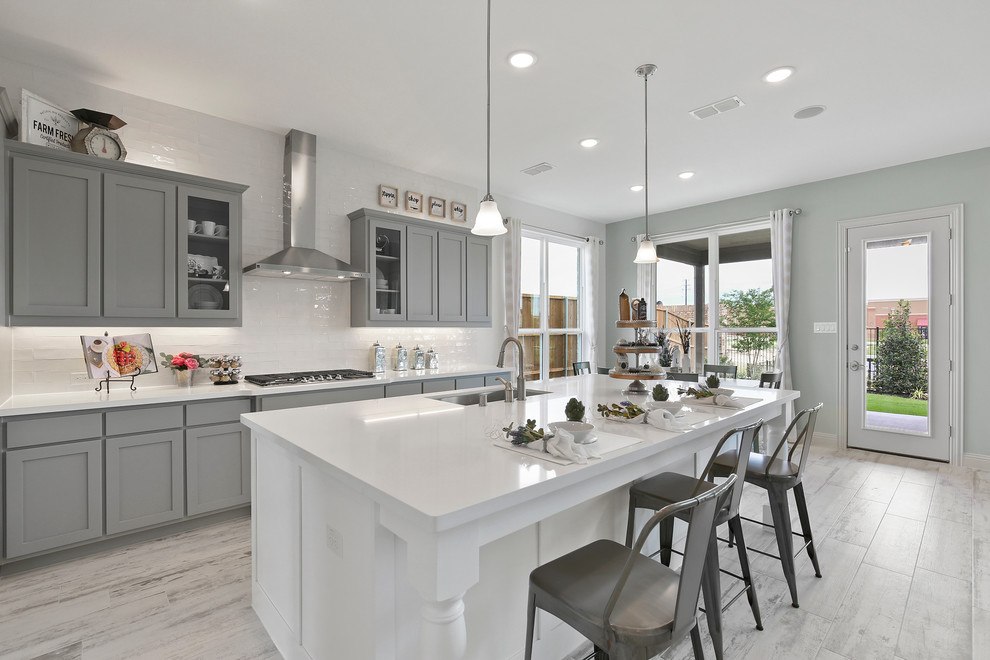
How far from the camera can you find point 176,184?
124 inches

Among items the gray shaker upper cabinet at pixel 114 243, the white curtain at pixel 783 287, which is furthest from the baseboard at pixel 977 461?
the gray shaker upper cabinet at pixel 114 243

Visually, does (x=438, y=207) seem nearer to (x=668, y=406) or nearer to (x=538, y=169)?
(x=538, y=169)

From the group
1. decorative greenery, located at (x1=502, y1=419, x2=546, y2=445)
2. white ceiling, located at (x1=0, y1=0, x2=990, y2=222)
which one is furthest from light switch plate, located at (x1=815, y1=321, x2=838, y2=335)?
decorative greenery, located at (x1=502, y1=419, x2=546, y2=445)

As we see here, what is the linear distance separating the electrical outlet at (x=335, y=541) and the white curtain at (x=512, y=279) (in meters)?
4.17

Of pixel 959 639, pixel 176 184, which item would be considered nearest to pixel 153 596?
pixel 176 184

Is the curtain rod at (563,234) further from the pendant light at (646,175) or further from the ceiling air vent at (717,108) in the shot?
the ceiling air vent at (717,108)

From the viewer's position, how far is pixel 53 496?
2572 mm

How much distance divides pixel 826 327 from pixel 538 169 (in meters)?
3.53

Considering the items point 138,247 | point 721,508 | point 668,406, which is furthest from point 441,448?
point 138,247

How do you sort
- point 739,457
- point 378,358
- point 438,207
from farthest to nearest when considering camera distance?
point 438,207
point 378,358
point 739,457

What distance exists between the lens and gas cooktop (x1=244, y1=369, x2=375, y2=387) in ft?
11.2

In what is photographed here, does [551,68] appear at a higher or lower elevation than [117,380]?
higher

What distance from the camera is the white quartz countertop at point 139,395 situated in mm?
2535

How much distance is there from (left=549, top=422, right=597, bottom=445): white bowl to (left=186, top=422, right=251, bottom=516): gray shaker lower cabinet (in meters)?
2.45
